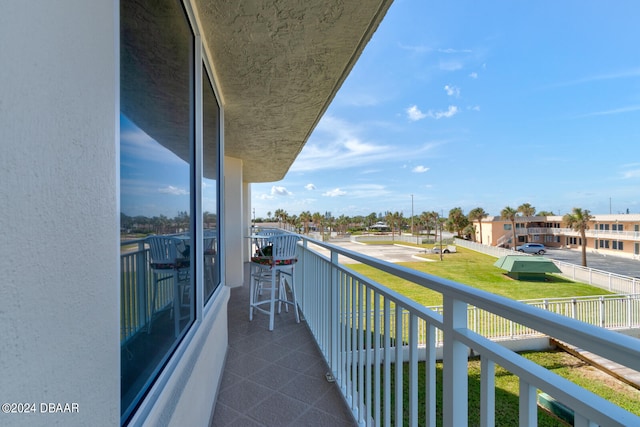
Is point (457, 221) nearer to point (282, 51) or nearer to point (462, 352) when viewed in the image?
point (282, 51)

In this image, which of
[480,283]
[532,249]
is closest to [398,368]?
[480,283]

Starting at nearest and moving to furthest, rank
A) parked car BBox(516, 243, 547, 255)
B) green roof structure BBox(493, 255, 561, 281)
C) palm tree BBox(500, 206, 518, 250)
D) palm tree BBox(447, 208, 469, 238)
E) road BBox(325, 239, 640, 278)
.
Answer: green roof structure BBox(493, 255, 561, 281) < road BBox(325, 239, 640, 278) < parked car BBox(516, 243, 547, 255) < palm tree BBox(500, 206, 518, 250) < palm tree BBox(447, 208, 469, 238)

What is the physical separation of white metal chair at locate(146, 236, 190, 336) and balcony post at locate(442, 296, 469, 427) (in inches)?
39.7

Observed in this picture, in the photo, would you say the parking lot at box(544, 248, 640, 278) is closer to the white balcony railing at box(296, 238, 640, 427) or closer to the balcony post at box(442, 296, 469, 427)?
the white balcony railing at box(296, 238, 640, 427)

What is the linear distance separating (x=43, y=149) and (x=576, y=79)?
35938 mm

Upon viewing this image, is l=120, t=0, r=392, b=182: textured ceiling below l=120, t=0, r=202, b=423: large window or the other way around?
the other way around

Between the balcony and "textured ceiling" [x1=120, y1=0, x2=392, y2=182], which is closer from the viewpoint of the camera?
the balcony

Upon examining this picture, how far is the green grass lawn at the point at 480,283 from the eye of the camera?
515 inches

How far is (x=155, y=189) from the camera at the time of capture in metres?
1.05

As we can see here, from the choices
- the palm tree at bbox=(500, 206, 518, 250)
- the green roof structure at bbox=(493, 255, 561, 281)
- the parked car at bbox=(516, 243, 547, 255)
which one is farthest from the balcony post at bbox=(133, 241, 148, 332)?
the palm tree at bbox=(500, 206, 518, 250)

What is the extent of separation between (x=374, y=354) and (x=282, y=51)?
192 cm

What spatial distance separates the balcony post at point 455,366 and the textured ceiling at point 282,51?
149 centimetres

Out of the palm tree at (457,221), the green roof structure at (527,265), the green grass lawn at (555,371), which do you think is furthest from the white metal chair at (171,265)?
the palm tree at (457,221)

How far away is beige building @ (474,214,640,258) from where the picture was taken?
23859 mm
